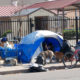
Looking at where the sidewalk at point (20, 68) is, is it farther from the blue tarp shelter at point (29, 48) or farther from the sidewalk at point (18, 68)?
the blue tarp shelter at point (29, 48)

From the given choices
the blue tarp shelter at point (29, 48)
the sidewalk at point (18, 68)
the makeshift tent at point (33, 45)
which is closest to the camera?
the sidewalk at point (18, 68)

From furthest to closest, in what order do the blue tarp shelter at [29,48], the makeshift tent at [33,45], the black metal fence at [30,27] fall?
the black metal fence at [30,27]
the makeshift tent at [33,45]
the blue tarp shelter at [29,48]

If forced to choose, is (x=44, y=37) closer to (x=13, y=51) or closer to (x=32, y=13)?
(x=13, y=51)

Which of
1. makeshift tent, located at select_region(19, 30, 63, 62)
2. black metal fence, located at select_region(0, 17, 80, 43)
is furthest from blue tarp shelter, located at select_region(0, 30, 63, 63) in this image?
black metal fence, located at select_region(0, 17, 80, 43)

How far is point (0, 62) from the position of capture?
52.0 ft

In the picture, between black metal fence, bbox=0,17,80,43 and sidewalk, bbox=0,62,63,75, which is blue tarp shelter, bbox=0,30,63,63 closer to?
sidewalk, bbox=0,62,63,75

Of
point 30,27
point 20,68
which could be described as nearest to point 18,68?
point 20,68

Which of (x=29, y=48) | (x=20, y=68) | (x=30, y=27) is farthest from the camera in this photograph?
(x=30, y=27)

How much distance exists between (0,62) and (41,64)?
228cm

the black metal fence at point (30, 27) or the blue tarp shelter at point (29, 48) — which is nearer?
the blue tarp shelter at point (29, 48)

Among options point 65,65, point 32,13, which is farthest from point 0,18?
point 65,65

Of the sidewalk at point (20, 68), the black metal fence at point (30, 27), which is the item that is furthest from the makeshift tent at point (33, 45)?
the black metal fence at point (30, 27)

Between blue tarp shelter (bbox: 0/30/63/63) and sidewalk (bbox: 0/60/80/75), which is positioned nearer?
sidewalk (bbox: 0/60/80/75)

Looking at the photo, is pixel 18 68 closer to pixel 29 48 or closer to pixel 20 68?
pixel 20 68
